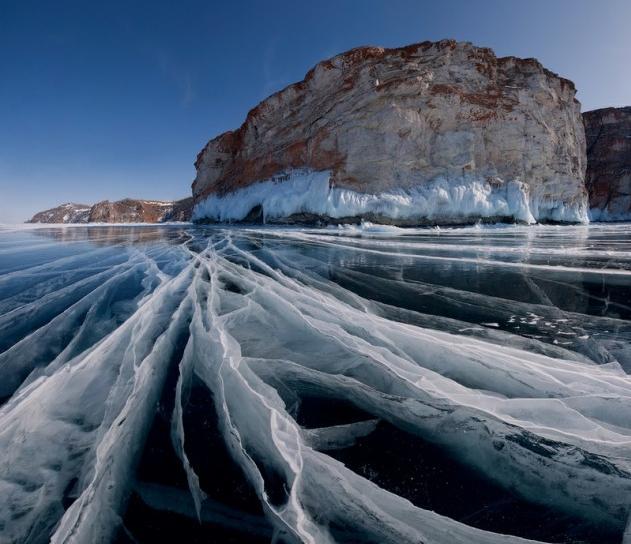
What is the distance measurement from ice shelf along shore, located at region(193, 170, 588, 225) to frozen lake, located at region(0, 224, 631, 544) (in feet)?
41.7

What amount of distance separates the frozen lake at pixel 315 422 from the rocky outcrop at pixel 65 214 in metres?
114

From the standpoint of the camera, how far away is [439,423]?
1.20 meters

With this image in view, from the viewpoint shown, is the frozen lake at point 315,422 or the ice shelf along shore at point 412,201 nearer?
the frozen lake at point 315,422

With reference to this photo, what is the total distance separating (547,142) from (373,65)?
11.3 meters

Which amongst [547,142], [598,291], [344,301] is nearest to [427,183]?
[547,142]

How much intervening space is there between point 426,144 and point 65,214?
12410cm

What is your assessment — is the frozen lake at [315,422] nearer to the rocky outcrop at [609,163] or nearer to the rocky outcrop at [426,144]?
the rocky outcrop at [426,144]

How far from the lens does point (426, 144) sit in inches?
624

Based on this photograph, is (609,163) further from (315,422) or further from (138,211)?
(138,211)

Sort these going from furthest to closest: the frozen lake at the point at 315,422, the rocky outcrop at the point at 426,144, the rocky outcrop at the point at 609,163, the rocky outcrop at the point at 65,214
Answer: the rocky outcrop at the point at 65,214 → the rocky outcrop at the point at 609,163 → the rocky outcrop at the point at 426,144 → the frozen lake at the point at 315,422

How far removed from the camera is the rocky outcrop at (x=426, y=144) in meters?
15.1

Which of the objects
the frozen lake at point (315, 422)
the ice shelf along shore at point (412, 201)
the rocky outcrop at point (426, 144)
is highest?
the rocky outcrop at point (426, 144)

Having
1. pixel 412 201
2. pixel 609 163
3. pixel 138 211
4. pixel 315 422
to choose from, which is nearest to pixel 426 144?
pixel 412 201

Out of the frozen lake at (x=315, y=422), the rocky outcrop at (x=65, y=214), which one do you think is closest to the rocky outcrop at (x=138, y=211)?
the rocky outcrop at (x=65, y=214)
